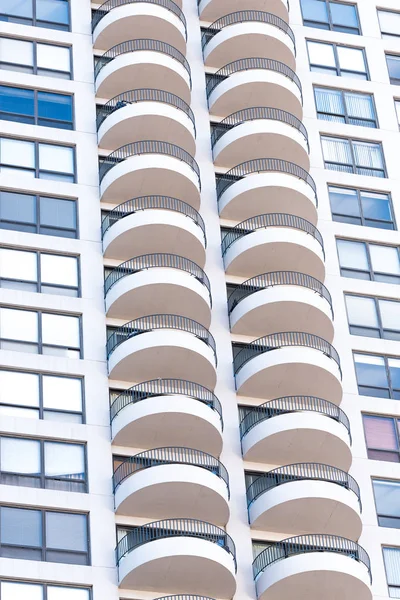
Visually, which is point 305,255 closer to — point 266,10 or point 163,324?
point 163,324

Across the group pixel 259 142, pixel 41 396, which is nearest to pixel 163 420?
pixel 41 396

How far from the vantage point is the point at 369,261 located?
5575 centimetres

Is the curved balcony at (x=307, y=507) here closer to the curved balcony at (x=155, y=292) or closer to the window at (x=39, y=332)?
the curved balcony at (x=155, y=292)

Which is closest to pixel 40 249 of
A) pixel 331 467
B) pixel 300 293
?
pixel 300 293

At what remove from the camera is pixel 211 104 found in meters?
58.8

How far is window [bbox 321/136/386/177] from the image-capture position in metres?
58.9

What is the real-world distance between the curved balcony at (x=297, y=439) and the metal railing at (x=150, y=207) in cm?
824

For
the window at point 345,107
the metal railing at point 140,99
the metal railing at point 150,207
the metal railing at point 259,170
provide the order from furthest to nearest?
the window at point 345,107, the metal railing at point 140,99, the metal railing at point 259,170, the metal railing at point 150,207


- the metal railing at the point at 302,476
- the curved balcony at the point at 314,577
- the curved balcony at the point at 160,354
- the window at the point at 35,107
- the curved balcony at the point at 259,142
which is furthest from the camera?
the curved balcony at the point at 259,142

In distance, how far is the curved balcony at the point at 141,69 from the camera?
57281mm

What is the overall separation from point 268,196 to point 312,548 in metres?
14.1

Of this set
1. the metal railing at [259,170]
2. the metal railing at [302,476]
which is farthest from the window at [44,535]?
the metal railing at [259,170]

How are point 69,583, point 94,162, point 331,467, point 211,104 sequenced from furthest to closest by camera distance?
point 211,104
point 94,162
point 331,467
point 69,583

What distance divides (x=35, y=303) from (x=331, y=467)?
438 inches
